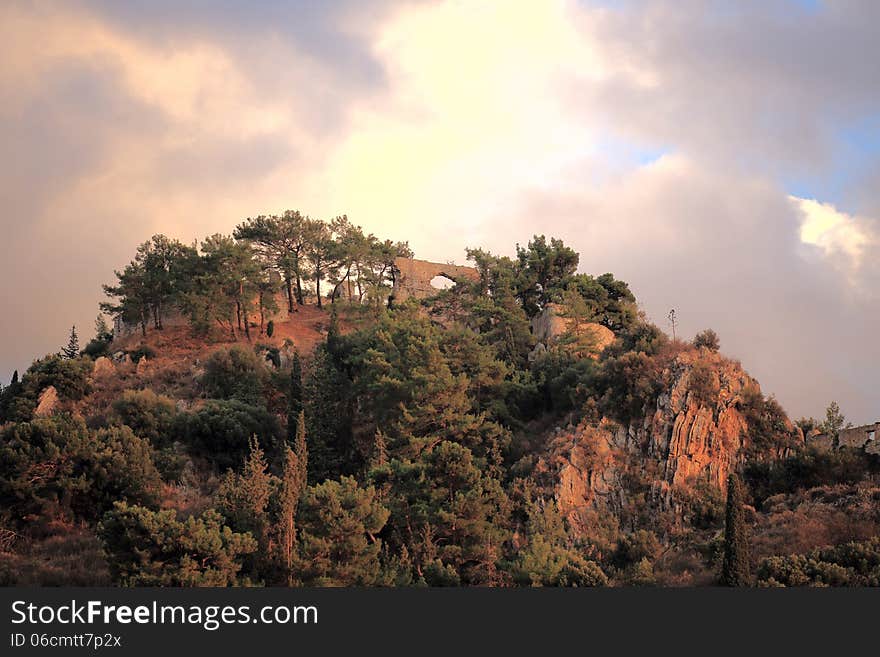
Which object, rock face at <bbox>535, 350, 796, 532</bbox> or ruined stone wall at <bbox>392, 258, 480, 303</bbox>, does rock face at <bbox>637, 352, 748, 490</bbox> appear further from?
ruined stone wall at <bbox>392, 258, 480, 303</bbox>

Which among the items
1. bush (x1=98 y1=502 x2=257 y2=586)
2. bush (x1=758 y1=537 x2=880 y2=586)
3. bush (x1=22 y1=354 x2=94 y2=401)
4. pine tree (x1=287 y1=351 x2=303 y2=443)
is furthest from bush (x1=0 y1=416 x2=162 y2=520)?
bush (x1=758 y1=537 x2=880 y2=586)

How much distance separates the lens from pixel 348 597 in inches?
1056

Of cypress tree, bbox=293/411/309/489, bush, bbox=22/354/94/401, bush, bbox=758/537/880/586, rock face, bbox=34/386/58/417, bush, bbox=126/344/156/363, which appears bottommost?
bush, bbox=758/537/880/586

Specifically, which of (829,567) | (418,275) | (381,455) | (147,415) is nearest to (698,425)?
(829,567)

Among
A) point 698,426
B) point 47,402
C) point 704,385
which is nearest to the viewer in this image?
point 698,426

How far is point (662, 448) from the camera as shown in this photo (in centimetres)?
4228

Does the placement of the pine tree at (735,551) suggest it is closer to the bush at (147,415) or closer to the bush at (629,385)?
the bush at (629,385)

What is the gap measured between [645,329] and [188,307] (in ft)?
98.1

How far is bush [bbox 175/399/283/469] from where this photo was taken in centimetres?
4850

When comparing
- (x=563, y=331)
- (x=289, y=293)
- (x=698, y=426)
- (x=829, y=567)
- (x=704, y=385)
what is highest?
(x=289, y=293)

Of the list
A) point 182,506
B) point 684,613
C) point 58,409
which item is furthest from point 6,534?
point 684,613

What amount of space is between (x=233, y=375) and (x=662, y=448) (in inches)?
1000

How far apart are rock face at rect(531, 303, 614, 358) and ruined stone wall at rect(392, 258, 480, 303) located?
12.6m

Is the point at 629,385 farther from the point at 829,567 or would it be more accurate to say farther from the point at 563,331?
the point at 829,567
